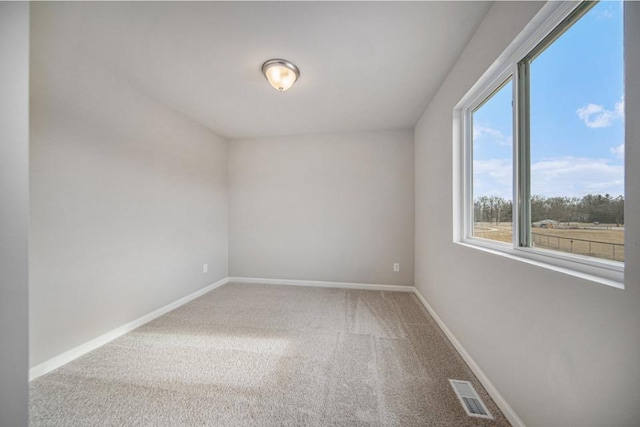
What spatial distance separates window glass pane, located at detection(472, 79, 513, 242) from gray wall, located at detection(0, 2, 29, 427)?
2.36 metres

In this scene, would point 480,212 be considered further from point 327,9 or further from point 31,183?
point 31,183

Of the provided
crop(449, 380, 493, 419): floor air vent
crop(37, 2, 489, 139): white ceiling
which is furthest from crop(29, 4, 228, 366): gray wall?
crop(449, 380, 493, 419): floor air vent

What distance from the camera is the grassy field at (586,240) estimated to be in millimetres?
876

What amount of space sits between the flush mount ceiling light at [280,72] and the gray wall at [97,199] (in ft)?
4.66

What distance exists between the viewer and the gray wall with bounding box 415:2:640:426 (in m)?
0.73

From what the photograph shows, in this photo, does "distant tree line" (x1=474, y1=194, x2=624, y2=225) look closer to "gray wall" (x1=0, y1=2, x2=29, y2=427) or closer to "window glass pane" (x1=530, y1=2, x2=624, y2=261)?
A: "window glass pane" (x1=530, y1=2, x2=624, y2=261)

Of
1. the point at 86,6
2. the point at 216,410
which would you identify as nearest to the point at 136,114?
the point at 86,6

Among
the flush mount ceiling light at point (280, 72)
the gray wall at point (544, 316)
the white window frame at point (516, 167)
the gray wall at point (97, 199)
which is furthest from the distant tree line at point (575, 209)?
the gray wall at point (97, 199)

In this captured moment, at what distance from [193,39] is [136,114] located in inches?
46.8

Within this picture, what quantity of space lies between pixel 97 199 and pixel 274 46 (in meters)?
2.01

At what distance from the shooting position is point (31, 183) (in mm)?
1583

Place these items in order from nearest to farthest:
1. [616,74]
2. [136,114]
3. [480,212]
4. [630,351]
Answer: [630,351] → [616,74] → [480,212] → [136,114]

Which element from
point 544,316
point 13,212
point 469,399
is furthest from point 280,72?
point 469,399

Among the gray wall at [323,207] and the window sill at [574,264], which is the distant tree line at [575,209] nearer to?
the window sill at [574,264]
